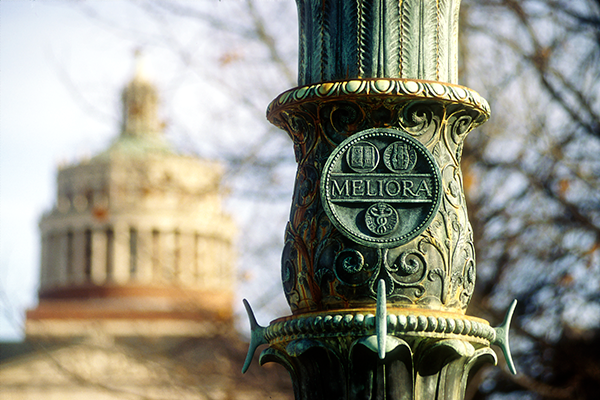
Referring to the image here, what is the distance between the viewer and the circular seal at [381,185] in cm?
389

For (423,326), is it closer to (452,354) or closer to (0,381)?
(452,354)

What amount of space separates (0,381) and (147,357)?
32.5m

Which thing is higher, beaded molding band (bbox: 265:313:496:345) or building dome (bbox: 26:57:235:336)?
building dome (bbox: 26:57:235:336)

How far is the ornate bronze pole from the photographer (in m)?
3.79

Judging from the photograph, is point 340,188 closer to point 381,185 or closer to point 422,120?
point 381,185

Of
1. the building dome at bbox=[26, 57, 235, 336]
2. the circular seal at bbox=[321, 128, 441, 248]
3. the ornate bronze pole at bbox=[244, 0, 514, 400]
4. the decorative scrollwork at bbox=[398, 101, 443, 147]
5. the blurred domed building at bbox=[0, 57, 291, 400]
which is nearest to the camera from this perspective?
the ornate bronze pole at bbox=[244, 0, 514, 400]

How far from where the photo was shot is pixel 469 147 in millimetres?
11766

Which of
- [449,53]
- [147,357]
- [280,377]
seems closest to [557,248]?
[280,377]

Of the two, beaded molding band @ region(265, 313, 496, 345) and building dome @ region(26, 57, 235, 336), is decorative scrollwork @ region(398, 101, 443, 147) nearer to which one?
beaded molding band @ region(265, 313, 496, 345)

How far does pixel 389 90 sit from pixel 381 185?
37 centimetres

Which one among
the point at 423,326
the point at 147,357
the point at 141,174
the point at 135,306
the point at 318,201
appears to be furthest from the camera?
the point at 135,306

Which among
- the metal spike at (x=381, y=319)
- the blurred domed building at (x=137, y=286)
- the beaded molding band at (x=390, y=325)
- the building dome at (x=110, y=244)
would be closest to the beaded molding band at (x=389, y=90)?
the metal spike at (x=381, y=319)

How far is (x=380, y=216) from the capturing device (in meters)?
3.89

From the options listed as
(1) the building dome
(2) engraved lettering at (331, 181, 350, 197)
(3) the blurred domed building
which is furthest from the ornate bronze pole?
(1) the building dome
